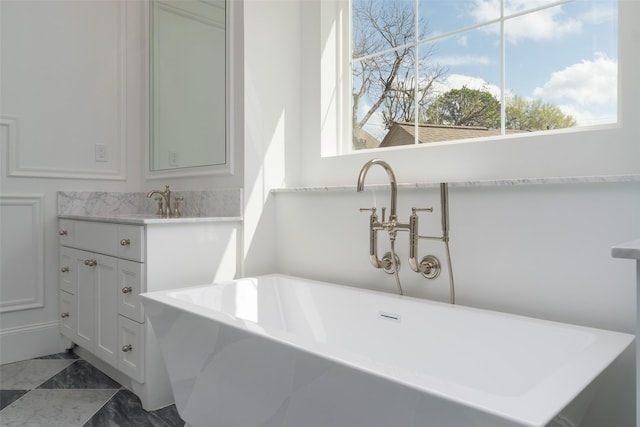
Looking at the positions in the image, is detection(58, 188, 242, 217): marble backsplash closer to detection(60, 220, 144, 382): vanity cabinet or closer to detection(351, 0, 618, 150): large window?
detection(60, 220, 144, 382): vanity cabinet

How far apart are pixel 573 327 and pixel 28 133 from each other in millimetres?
2854

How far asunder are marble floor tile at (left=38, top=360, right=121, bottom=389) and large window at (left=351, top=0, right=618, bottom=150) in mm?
1760

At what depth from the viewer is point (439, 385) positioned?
0.89m

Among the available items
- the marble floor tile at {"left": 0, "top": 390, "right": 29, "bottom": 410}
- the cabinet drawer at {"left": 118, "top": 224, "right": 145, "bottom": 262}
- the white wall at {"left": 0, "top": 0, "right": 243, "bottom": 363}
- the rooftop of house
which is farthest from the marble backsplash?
the marble floor tile at {"left": 0, "top": 390, "right": 29, "bottom": 410}

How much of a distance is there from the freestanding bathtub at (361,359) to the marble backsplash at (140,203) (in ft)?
1.65

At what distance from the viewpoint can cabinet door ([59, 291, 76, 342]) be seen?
103 inches

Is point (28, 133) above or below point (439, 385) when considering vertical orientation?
above

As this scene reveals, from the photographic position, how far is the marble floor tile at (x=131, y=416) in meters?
1.95

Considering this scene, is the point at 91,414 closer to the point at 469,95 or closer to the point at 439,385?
the point at 439,385

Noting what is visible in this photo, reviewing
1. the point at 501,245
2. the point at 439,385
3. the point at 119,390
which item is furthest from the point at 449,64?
the point at 119,390

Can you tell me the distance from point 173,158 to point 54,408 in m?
1.47

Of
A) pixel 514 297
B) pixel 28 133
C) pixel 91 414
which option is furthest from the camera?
pixel 28 133

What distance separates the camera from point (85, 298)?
250 centimetres

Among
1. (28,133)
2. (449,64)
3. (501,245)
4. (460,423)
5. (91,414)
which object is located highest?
(449,64)
